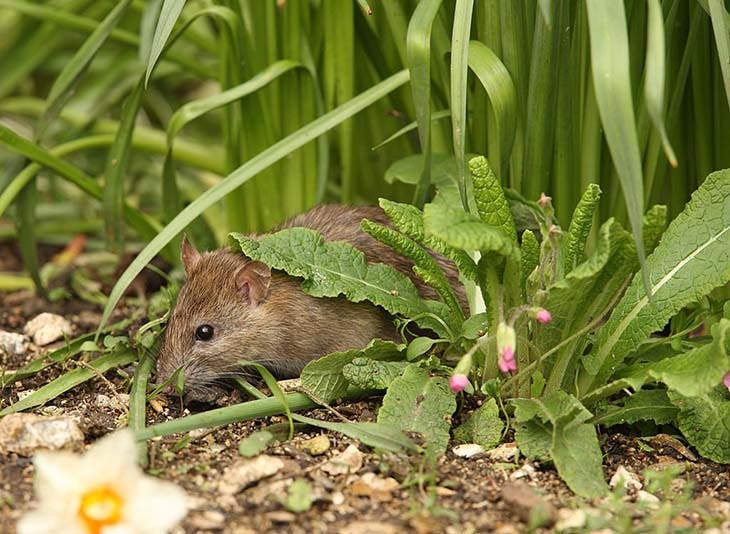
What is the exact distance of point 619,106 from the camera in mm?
3006

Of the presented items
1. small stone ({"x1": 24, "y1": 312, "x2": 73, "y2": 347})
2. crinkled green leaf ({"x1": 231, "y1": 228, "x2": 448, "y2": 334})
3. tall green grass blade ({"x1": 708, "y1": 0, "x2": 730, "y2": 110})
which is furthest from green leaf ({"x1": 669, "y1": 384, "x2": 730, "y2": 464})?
small stone ({"x1": 24, "y1": 312, "x2": 73, "y2": 347})

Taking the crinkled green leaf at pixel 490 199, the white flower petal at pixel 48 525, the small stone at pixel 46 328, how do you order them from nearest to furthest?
1. the white flower petal at pixel 48 525
2. the crinkled green leaf at pixel 490 199
3. the small stone at pixel 46 328

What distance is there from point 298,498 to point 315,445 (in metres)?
0.48

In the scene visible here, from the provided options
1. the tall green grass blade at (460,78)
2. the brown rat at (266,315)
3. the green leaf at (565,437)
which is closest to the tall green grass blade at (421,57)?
the tall green grass blade at (460,78)

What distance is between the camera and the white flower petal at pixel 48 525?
104 inches

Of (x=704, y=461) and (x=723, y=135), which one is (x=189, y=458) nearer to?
(x=704, y=461)

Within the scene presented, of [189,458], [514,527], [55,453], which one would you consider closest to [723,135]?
[514,527]

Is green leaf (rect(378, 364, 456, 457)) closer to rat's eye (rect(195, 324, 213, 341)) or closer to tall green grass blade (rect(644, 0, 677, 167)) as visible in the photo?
rat's eye (rect(195, 324, 213, 341))

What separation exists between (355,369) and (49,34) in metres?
3.62

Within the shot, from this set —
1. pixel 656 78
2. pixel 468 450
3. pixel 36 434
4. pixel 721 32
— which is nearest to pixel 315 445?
pixel 468 450

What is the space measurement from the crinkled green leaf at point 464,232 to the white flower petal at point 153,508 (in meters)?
1.02

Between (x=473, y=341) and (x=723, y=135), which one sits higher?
(x=723, y=135)

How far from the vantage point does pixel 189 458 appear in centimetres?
343

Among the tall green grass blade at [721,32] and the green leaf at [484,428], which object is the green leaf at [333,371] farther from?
the tall green grass blade at [721,32]
